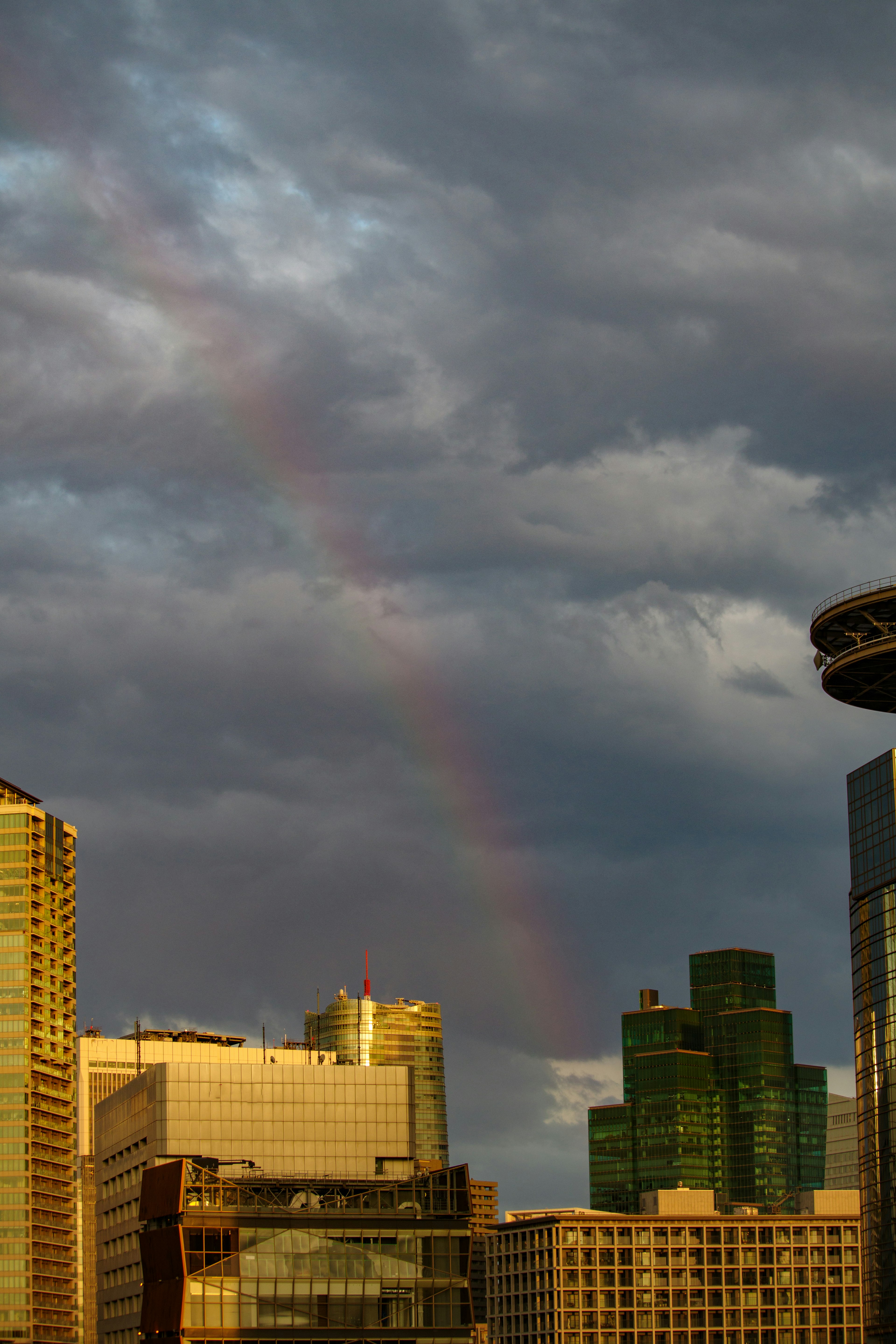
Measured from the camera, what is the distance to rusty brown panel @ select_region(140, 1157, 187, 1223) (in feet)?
554

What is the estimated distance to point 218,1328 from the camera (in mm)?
164125

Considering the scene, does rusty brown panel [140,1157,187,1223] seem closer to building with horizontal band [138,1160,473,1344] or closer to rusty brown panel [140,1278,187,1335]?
building with horizontal band [138,1160,473,1344]

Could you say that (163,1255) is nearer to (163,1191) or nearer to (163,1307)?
(163,1307)

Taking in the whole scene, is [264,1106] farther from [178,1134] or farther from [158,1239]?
[158,1239]

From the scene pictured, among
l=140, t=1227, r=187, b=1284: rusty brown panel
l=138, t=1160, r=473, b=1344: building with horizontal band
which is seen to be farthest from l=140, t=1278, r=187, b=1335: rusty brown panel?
l=140, t=1227, r=187, b=1284: rusty brown panel

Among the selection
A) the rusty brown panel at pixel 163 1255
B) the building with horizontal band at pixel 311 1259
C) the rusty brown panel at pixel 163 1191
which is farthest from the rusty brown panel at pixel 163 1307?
the rusty brown panel at pixel 163 1191

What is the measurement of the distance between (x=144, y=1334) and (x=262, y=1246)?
18953mm

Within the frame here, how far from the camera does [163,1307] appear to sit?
17050 cm

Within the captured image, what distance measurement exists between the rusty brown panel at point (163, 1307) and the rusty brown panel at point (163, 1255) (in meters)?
0.49

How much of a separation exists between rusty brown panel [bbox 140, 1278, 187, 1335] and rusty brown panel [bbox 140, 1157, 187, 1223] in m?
6.28

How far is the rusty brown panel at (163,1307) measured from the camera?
541ft

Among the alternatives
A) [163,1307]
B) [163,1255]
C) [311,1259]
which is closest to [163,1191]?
[163,1255]

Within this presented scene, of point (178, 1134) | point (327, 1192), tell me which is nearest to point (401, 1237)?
point (327, 1192)

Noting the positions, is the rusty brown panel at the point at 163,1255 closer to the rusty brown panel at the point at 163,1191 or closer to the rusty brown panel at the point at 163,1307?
the rusty brown panel at the point at 163,1307
